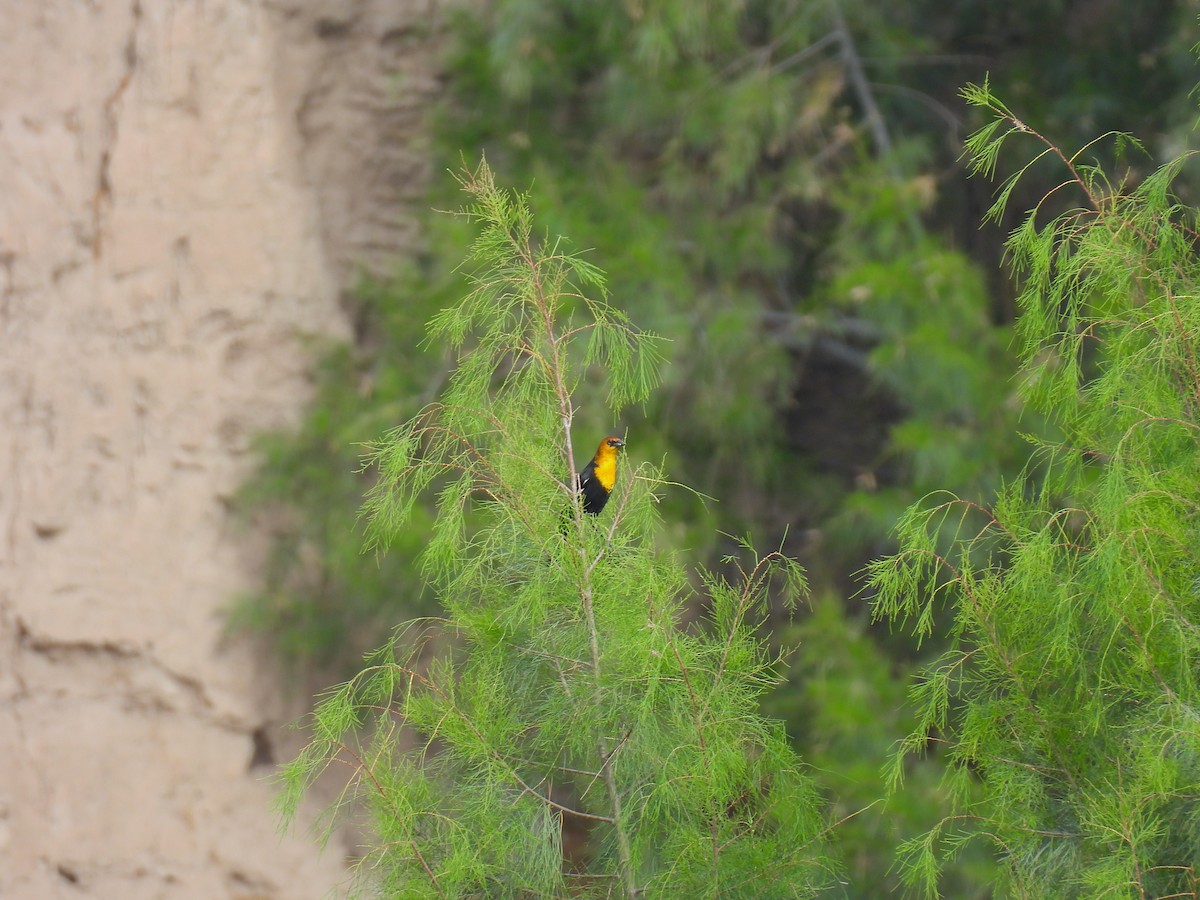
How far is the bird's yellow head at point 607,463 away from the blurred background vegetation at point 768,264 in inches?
60.3

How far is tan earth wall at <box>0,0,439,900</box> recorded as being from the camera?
4441mm

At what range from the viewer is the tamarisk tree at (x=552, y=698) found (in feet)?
6.06

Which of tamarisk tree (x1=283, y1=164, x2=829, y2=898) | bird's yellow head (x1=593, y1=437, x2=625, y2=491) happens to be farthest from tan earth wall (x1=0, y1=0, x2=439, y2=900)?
tamarisk tree (x1=283, y1=164, x2=829, y2=898)

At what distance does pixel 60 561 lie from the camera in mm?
4461

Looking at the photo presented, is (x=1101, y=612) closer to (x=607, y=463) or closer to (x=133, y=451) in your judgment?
(x=607, y=463)

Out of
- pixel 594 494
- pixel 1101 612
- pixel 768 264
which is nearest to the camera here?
pixel 1101 612

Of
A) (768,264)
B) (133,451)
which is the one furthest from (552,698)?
(133,451)

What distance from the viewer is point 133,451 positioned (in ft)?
14.9

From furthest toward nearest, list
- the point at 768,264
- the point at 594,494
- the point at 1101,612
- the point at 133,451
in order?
1. the point at 133,451
2. the point at 768,264
3. the point at 594,494
4. the point at 1101,612

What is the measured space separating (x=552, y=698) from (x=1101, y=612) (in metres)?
0.88

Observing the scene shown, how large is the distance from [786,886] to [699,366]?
2.60 meters

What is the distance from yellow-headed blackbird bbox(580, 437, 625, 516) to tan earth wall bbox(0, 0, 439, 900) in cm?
266

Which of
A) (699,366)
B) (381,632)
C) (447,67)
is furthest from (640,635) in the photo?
(447,67)

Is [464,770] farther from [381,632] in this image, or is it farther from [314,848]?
[314,848]
